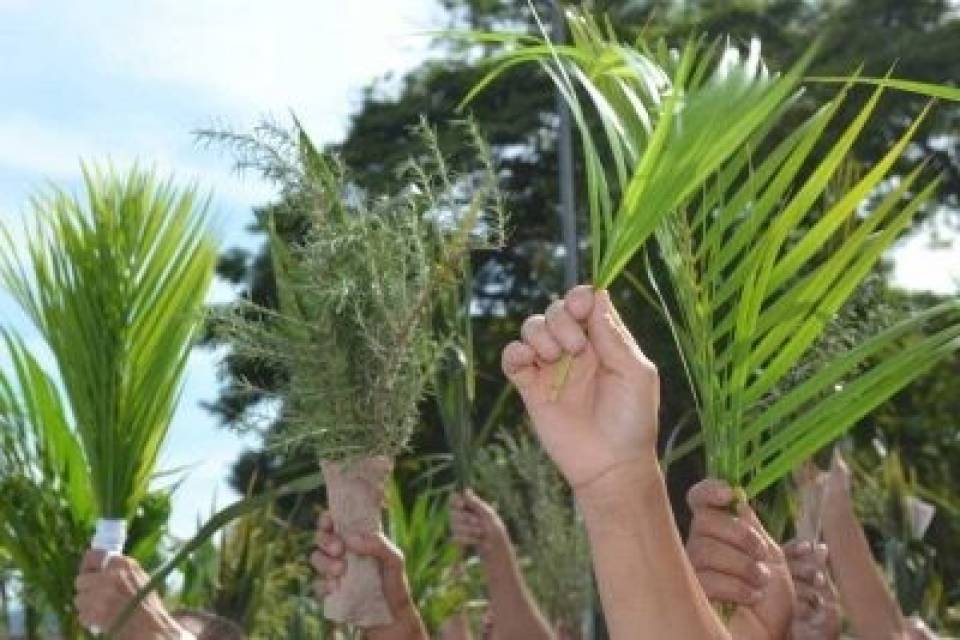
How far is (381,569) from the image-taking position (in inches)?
125

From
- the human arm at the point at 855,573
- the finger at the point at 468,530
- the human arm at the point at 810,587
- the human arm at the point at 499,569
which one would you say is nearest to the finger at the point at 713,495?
the human arm at the point at 810,587

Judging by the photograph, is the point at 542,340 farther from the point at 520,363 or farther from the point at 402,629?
the point at 402,629

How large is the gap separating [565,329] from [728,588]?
0.59 meters

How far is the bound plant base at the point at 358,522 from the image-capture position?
3088 mm

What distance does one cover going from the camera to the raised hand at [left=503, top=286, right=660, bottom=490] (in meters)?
2.00

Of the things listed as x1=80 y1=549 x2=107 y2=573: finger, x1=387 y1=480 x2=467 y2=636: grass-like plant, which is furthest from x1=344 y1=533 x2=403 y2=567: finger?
x1=387 y1=480 x2=467 y2=636: grass-like plant

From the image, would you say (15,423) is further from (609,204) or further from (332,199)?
Result: (609,204)

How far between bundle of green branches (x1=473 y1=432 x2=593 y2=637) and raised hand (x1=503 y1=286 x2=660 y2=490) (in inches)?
149

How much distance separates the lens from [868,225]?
8.11 ft

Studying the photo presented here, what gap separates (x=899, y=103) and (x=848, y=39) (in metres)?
0.73

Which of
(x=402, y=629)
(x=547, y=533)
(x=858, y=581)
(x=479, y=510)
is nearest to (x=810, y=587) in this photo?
(x=858, y=581)

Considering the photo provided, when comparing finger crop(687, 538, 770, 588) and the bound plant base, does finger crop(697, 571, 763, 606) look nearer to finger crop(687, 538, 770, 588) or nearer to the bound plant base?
finger crop(687, 538, 770, 588)

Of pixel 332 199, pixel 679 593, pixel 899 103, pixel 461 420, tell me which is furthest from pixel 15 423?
pixel 899 103

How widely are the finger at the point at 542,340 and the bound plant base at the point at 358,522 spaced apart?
1.10m
